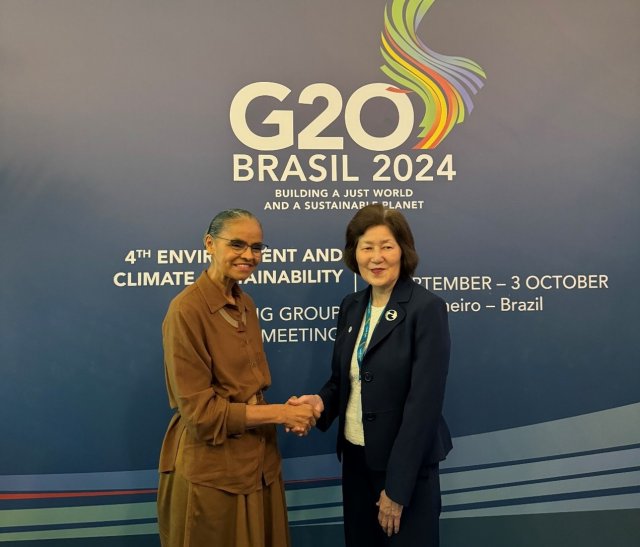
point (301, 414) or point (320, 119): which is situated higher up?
point (320, 119)

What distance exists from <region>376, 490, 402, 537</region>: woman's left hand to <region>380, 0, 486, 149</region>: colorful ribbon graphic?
60.7 inches

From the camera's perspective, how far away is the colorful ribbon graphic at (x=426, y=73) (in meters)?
2.35

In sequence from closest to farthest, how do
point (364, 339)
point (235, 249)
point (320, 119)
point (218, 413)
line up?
point (218, 413) → point (235, 249) → point (364, 339) → point (320, 119)

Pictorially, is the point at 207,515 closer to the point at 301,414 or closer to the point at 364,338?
the point at 301,414

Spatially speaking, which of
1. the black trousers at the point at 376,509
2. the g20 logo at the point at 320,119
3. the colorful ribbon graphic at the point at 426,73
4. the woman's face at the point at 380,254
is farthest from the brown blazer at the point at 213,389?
the colorful ribbon graphic at the point at 426,73

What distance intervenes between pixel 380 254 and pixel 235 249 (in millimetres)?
463

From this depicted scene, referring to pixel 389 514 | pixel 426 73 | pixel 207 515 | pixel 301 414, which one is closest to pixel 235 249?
pixel 301 414

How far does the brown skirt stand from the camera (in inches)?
60.9

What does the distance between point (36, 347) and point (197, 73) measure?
142cm

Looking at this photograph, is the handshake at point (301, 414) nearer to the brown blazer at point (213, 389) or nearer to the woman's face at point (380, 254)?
the brown blazer at point (213, 389)

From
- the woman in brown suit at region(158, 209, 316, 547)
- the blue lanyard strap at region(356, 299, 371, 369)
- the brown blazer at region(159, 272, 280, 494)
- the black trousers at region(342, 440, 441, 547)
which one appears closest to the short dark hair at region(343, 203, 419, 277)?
the blue lanyard strap at region(356, 299, 371, 369)

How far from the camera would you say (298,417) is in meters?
1.65

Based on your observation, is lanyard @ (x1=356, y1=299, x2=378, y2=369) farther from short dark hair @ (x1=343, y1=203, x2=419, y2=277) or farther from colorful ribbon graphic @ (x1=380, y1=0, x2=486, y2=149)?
colorful ribbon graphic @ (x1=380, y1=0, x2=486, y2=149)

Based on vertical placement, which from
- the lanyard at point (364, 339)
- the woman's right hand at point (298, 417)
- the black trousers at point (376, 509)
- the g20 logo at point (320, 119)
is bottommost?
the black trousers at point (376, 509)
